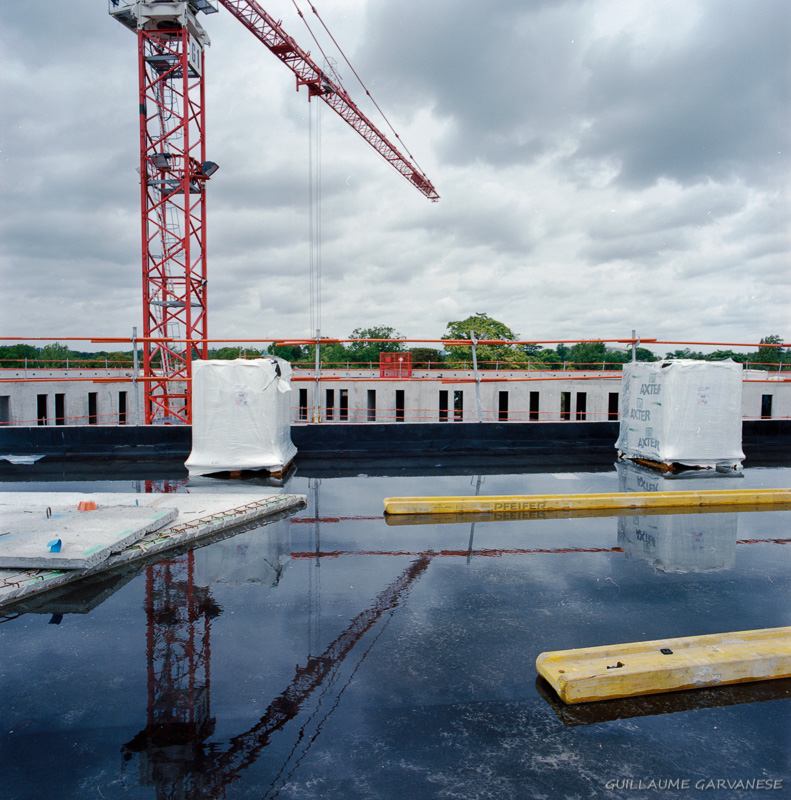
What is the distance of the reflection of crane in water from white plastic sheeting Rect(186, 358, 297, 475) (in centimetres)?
394

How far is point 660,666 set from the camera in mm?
2680

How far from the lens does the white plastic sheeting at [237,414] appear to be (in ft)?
25.3

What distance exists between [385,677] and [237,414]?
553 centimetres

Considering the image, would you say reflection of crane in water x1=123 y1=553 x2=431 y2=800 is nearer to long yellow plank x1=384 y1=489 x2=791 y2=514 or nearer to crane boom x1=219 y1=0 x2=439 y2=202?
long yellow plank x1=384 y1=489 x2=791 y2=514

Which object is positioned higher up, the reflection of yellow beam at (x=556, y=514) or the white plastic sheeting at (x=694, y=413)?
the white plastic sheeting at (x=694, y=413)

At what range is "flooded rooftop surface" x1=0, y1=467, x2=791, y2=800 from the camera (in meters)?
2.15

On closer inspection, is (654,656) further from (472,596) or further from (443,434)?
(443,434)

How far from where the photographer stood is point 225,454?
7.80 metres

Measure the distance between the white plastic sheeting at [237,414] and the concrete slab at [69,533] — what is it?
2.47 meters

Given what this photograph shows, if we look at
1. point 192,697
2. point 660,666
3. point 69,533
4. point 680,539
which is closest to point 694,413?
point 680,539

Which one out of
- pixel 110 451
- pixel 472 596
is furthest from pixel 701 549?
pixel 110 451

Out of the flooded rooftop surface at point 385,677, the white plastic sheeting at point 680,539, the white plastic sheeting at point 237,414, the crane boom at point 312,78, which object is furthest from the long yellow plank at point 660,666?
the crane boom at point 312,78

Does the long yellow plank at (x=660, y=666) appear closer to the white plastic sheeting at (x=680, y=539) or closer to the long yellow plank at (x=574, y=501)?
the white plastic sheeting at (x=680, y=539)

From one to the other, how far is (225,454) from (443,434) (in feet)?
12.8
